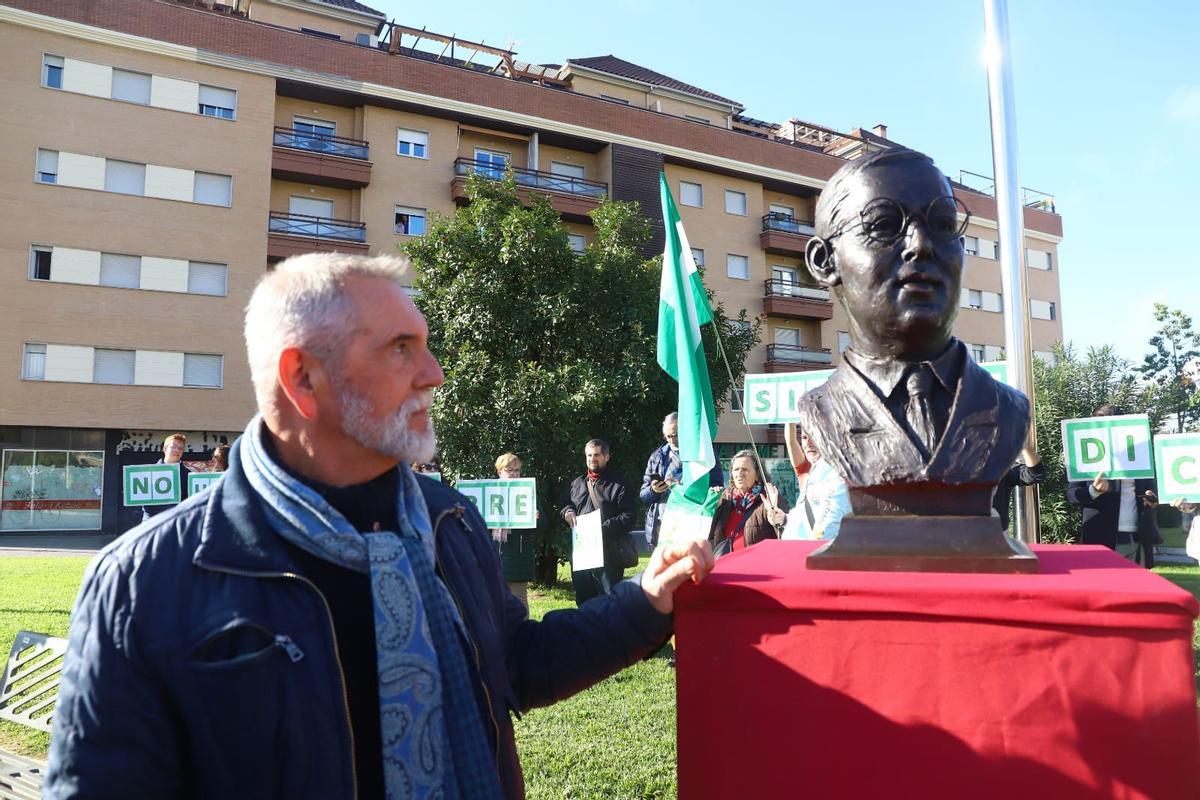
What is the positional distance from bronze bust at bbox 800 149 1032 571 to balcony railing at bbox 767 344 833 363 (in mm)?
26089

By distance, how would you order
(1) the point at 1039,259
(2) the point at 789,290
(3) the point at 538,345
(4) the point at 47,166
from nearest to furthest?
(3) the point at 538,345, (4) the point at 47,166, (2) the point at 789,290, (1) the point at 1039,259

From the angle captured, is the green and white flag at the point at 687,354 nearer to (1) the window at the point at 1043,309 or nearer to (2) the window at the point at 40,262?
(2) the window at the point at 40,262

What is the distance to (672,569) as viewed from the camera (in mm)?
1709

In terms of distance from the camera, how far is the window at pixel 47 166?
64.2 feet

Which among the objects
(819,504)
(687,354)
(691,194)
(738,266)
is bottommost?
(819,504)

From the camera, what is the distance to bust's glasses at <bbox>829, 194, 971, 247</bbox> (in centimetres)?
199

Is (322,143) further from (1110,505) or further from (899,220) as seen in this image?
(899,220)

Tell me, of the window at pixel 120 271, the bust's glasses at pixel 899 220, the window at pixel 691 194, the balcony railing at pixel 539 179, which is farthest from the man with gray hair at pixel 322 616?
the window at pixel 691 194

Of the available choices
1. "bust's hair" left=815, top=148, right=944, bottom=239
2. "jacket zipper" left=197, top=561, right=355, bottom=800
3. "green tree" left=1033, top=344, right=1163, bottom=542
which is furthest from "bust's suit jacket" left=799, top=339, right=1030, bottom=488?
"green tree" left=1033, top=344, right=1163, bottom=542

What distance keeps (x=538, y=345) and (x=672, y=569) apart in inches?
367

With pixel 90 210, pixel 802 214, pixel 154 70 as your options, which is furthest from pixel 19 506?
pixel 802 214

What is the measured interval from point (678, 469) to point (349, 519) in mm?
4949

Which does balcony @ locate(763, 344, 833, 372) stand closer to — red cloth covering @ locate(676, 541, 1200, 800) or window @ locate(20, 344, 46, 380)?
window @ locate(20, 344, 46, 380)

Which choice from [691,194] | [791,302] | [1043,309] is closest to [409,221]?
[691,194]
